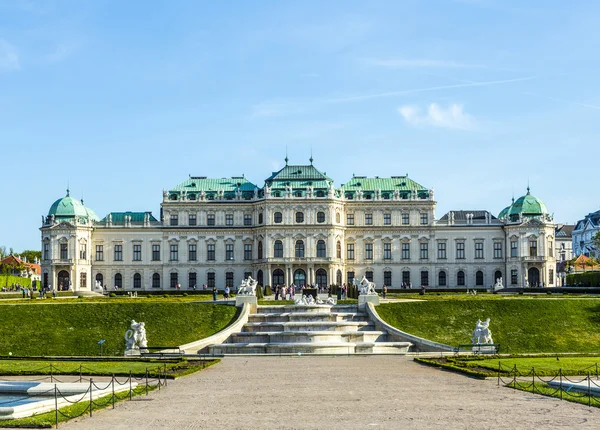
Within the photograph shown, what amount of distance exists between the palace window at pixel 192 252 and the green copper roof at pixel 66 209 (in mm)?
12784

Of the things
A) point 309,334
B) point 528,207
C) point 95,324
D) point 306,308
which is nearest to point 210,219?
point 528,207

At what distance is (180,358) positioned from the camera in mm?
41969

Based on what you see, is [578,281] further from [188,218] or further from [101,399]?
[101,399]

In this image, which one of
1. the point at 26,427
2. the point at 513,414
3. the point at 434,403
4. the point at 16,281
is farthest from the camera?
the point at 16,281

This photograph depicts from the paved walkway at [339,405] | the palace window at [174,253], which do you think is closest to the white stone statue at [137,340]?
the paved walkway at [339,405]

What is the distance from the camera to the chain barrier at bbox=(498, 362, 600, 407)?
86.7ft

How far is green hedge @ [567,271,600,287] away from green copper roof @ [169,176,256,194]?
38.4 meters

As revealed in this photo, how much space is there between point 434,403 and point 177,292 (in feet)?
206

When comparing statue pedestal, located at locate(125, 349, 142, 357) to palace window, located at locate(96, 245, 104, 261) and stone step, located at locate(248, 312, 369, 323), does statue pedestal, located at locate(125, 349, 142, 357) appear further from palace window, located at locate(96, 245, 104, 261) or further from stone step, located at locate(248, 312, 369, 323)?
palace window, located at locate(96, 245, 104, 261)

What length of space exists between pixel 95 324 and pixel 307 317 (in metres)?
13.3

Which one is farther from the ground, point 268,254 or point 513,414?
point 268,254

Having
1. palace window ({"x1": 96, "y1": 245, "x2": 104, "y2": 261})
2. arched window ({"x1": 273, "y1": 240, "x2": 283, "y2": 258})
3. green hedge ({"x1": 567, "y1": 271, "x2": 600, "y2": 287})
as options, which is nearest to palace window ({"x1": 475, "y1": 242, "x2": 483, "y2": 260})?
green hedge ({"x1": 567, "y1": 271, "x2": 600, "y2": 287})

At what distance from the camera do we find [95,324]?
175 ft

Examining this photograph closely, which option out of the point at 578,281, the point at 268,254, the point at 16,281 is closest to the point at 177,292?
the point at 268,254
